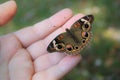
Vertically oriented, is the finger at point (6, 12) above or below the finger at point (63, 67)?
above

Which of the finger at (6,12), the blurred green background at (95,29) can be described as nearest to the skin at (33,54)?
the finger at (6,12)

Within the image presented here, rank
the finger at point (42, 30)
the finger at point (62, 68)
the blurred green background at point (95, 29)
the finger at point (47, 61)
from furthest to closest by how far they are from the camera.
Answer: the blurred green background at point (95, 29) → the finger at point (42, 30) → the finger at point (47, 61) → the finger at point (62, 68)

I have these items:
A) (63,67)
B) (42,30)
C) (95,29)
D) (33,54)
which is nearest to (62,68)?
(63,67)

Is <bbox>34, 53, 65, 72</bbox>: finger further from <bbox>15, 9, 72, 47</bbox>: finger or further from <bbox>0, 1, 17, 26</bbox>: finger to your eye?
<bbox>0, 1, 17, 26</bbox>: finger

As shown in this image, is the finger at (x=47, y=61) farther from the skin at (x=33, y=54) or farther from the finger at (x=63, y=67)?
the finger at (x=63, y=67)

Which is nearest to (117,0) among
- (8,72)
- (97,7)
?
(97,7)

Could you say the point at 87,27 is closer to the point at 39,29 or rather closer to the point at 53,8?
the point at 39,29
